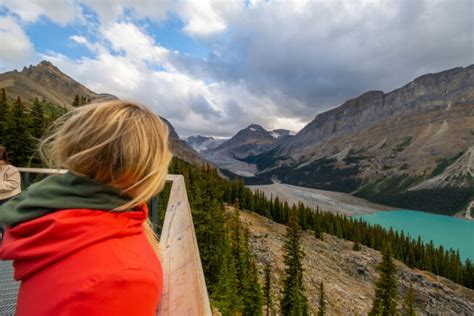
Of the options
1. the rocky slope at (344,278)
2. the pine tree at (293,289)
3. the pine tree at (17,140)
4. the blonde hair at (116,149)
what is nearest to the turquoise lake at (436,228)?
the rocky slope at (344,278)

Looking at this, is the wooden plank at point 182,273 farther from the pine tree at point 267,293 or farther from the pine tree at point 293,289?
the pine tree at point 267,293

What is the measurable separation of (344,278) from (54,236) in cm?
6997

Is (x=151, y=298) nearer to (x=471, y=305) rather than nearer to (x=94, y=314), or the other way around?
(x=94, y=314)

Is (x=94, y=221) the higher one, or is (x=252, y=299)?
(x=94, y=221)

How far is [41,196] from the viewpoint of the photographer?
170cm

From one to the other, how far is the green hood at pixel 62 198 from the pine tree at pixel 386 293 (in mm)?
45879

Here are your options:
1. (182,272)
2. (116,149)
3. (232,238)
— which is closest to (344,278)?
(232,238)

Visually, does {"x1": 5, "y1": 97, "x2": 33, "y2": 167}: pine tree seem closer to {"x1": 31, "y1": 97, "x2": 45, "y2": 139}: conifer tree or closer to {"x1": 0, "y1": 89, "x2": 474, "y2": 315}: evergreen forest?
{"x1": 0, "y1": 89, "x2": 474, "y2": 315}: evergreen forest

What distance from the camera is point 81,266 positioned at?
4.79ft

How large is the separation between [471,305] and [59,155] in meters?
84.0

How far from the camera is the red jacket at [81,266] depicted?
4.69 ft

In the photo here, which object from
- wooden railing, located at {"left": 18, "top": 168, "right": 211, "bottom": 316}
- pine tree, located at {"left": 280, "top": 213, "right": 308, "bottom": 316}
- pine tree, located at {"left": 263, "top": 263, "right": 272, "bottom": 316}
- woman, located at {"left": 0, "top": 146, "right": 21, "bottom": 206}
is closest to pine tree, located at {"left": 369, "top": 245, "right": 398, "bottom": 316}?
pine tree, located at {"left": 280, "top": 213, "right": 308, "bottom": 316}

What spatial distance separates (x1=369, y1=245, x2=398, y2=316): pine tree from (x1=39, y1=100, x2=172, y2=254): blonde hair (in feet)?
150

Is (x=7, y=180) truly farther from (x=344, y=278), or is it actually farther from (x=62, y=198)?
(x=344, y=278)
